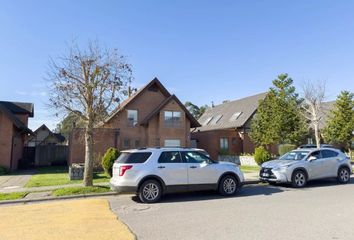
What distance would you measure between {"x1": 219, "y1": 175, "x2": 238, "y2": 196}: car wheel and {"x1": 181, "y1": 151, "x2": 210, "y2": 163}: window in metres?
0.98

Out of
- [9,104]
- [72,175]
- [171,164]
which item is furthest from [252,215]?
[9,104]

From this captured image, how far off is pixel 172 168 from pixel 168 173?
0.22 m

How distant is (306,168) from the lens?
13500 millimetres

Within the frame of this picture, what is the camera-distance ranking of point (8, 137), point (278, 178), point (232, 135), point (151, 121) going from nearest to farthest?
point (278, 178) < point (8, 137) < point (151, 121) < point (232, 135)

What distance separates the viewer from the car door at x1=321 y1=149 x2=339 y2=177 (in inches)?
558

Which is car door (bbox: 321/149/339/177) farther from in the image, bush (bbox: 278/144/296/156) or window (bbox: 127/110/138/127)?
window (bbox: 127/110/138/127)

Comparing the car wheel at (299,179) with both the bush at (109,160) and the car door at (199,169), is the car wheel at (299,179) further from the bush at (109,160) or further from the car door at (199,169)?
the bush at (109,160)

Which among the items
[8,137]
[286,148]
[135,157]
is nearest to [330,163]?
[135,157]

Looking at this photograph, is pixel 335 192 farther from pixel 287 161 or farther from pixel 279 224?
pixel 279 224

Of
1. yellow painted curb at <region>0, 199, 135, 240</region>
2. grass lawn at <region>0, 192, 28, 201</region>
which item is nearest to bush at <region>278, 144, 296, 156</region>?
yellow painted curb at <region>0, 199, 135, 240</region>

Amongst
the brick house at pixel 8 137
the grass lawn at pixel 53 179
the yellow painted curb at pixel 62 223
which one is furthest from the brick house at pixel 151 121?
the yellow painted curb at pixel 62 223

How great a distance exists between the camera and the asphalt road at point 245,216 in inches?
245

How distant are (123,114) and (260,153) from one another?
11.7 m

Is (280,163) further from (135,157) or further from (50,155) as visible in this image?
(50,155)
